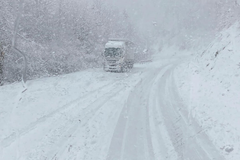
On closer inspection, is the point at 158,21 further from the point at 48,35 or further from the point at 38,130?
the point at 38,130

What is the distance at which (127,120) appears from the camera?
29.4 ft

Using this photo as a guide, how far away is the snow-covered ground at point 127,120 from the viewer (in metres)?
6.38

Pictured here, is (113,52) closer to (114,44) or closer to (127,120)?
(114,44)

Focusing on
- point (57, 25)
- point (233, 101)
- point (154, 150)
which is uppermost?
point (57, 25)

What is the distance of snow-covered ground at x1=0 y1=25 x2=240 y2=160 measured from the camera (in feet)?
20.9

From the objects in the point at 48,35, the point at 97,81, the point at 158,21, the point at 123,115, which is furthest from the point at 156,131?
the point at 158,21

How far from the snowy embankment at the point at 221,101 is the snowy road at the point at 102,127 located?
35cm

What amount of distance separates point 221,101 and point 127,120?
13.4ft

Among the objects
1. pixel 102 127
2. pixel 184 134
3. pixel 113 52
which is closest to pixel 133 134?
pixel 102 127

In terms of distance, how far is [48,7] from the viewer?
25141 millimetres

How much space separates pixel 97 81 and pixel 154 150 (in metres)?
10.8

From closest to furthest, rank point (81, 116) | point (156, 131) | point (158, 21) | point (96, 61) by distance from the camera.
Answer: point (156, 131)
point (81, 116)
point (96, 61)
point (158, 21)

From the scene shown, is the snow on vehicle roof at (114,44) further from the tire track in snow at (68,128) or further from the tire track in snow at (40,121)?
the tire track in snow at (68,128)

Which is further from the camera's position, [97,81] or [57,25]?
[57,25]
